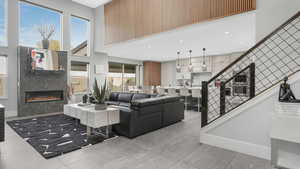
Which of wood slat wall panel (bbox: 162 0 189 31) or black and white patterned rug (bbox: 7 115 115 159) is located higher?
wood slat wall panel (bbox: 162 0 189 31)

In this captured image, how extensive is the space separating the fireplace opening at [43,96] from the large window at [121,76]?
121 inches

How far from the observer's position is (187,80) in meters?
9.85

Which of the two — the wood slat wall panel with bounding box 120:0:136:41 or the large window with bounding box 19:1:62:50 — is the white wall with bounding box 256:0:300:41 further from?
the large window with bounding box 19:1:62:50

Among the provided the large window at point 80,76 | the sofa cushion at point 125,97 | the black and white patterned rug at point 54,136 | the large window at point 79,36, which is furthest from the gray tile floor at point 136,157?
the large window at point 79,36

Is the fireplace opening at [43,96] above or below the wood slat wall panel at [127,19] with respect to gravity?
below

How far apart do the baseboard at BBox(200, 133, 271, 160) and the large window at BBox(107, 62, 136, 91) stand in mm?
6804

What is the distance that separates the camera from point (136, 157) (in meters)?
2.37

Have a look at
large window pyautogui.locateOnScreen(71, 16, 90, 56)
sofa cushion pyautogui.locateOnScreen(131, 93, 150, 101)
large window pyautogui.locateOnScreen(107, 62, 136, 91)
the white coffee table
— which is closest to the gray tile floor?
the white coffee table

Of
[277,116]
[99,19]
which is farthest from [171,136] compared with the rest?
[99,19]

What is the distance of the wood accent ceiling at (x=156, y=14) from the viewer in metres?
3.48

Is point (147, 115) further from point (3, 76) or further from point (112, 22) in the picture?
point (3, 76)

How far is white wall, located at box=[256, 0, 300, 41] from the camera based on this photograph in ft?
8.77

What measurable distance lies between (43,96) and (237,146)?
6.22 metres

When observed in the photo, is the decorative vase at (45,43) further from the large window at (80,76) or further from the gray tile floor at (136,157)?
the gray tile floor at (136,157)
